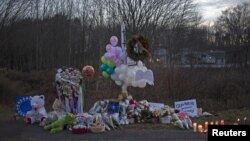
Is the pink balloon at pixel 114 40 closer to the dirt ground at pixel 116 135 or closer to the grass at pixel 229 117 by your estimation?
the dirt ground at pixel 116 135

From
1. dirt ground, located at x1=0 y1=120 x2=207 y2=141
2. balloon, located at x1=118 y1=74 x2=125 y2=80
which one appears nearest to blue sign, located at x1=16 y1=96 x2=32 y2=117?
dirt ground, located at x1=0 y1=120 x2=207 y2=141

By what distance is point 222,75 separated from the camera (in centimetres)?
2952

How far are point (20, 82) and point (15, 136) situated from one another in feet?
51.9

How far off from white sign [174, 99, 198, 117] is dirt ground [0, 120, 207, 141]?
3.18 metres

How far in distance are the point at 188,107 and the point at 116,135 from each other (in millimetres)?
5595

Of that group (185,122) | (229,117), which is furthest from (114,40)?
(229,117)

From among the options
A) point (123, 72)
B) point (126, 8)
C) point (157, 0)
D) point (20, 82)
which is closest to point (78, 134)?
point (123, 72)

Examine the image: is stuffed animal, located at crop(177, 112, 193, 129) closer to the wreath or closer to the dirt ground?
the dirt ground

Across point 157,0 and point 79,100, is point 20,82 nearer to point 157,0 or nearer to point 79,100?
point 79,100

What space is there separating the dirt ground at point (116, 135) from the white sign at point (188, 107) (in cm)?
318

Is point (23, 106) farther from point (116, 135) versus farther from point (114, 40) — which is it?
point (116, 135)

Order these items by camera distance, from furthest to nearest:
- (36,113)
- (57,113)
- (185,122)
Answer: (36,113) < (57,113) < (185,122)

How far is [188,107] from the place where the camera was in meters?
19.1

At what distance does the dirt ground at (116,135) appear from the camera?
1373cm
